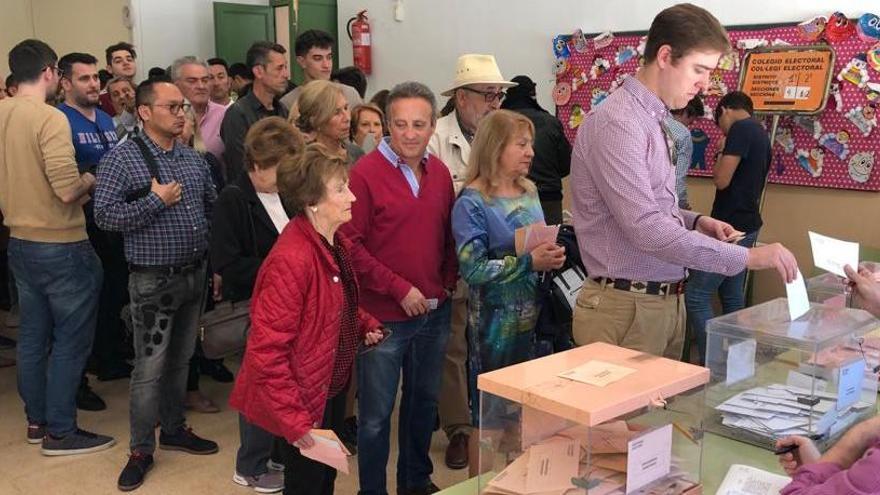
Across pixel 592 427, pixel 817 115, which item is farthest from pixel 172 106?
pixel 817 115

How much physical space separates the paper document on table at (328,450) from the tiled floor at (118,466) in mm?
1111

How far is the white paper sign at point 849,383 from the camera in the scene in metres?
1.77

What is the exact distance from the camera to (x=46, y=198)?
10.2 feet

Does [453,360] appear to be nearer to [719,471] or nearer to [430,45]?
[719,471]

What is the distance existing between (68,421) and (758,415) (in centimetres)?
276

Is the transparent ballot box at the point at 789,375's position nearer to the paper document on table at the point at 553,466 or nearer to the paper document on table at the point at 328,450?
the paper document on table at the point at 553,466

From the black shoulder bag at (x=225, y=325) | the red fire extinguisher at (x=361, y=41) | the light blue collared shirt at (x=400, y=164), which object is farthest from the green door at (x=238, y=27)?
the light blue collared shirt at (x=400, y=164)

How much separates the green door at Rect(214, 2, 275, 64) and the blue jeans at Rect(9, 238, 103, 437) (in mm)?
4167

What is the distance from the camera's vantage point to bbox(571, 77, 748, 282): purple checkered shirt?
1.87 m

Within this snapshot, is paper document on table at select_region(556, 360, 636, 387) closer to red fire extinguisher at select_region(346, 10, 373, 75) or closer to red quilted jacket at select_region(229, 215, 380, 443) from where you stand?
red quilted jacket at select_region(229, 215, 380, 443)

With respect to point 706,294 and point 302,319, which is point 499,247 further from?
point 706,294

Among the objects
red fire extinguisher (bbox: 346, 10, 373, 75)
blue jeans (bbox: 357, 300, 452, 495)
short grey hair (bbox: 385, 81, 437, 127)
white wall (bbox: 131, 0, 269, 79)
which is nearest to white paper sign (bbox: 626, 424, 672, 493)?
blue jeans (bbox: 357, 300, 452, 495)

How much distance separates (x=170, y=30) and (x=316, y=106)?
15.3 ft

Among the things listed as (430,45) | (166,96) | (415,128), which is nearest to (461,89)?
(415,128)
